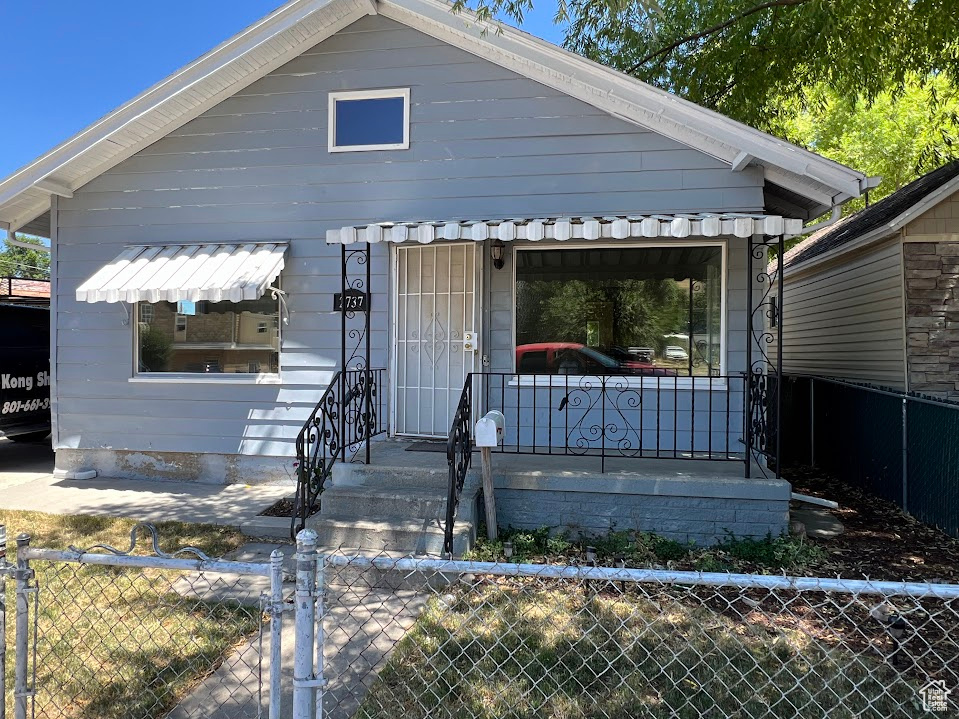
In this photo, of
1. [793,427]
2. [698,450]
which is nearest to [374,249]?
[698,450]

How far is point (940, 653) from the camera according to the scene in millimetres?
3457

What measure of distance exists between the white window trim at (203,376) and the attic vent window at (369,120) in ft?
6.60

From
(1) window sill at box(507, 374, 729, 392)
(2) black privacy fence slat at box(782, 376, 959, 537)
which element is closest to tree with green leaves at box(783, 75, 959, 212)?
(2) black privacy fence slat at box(782, 376, 959, 537)

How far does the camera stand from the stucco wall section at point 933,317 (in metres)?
7.77

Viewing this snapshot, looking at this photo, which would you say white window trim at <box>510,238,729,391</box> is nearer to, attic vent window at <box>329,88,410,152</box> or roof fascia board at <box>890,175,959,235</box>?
attic vent window at <box>329,88,410,152</box>

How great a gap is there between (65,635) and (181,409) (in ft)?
13.7

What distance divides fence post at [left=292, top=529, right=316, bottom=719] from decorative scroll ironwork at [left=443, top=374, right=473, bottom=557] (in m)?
2.53

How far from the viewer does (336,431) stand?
5.68 meters

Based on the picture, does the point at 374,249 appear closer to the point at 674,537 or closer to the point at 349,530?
the point at 349,530

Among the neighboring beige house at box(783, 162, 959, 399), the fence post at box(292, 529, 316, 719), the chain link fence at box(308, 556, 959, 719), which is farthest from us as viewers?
the neighboring beige house at box(783, 162, 959, 399)

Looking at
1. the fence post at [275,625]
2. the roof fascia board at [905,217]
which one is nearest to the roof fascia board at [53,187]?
the fence post at [275,625]

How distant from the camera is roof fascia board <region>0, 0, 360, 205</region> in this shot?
6602 mm

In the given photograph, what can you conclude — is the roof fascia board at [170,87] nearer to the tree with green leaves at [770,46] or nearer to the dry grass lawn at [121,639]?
the tree with green leaves at [770,46]

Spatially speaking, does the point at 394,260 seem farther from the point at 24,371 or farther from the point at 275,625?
the point at 24,371
